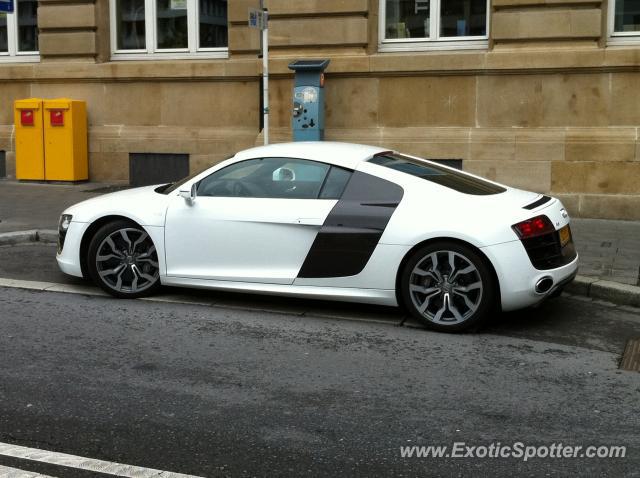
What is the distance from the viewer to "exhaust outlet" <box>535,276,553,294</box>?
6.64 meters

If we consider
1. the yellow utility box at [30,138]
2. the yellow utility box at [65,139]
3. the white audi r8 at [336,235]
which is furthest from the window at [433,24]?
the white audi r8 at [336,235]

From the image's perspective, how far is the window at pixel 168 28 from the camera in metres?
15.3

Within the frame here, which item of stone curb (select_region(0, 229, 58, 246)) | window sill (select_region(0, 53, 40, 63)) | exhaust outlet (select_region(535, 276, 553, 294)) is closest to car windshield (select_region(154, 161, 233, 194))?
exhaust outlet (select_region(535, 276, 553, 294))

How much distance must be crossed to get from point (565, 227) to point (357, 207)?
163 centimetres

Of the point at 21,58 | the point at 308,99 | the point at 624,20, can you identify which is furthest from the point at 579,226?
the point at 21,58

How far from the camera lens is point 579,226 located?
37.9ft

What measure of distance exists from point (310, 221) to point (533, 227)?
1.67 metres

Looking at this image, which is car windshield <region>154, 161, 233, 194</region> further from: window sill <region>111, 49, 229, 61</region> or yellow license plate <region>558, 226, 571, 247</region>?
window sill <region>111, 49, 229, 61</region>

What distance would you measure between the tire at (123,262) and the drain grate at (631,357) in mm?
3734

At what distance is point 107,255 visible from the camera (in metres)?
7.70

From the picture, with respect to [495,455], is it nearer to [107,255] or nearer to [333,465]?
[333,465]

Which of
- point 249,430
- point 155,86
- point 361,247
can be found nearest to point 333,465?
point 249,430

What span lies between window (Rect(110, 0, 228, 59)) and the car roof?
7.99m

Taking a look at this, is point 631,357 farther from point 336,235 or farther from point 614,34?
point 614,34
